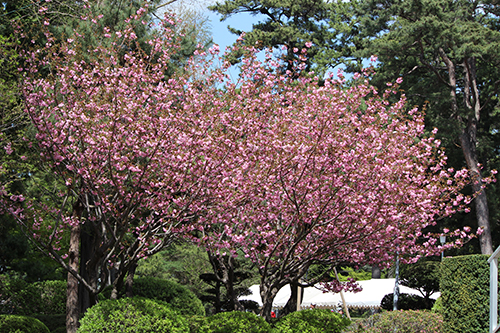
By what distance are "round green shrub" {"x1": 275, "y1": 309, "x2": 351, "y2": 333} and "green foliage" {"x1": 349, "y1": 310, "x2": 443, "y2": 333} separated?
0.84 meters

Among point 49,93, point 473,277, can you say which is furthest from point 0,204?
point 473,277

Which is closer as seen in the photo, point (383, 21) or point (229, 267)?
point (229, 267)

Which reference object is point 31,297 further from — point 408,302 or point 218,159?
point 408,302

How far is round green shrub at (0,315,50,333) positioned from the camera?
8.96 meters

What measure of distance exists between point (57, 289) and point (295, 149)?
1121cm

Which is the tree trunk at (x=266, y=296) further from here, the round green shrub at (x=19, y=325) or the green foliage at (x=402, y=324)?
the round green shrub at (x=19, y=325)

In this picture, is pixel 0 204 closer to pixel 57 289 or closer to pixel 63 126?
pixel 63 126

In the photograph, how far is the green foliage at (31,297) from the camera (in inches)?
546

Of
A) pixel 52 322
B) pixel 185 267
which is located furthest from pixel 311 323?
pixel 185 267

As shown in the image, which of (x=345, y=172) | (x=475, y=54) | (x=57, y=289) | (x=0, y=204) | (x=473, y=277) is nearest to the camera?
(x=345, y=172)

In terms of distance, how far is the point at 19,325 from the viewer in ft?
30.0

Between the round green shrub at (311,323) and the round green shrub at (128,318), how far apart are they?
2.75 m

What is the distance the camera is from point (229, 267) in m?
10.8

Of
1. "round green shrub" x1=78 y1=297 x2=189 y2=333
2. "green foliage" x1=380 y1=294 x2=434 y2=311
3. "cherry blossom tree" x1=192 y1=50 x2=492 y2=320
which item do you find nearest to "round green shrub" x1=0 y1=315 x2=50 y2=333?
"round green shrub" x1=78 y1=297 x2=189 y2=333
